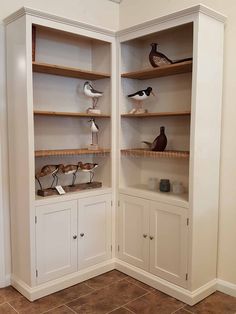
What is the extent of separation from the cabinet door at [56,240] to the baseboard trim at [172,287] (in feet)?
1.87

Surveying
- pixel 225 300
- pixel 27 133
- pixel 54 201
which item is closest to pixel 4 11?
pixel 27 133

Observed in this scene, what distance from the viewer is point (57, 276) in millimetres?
2857

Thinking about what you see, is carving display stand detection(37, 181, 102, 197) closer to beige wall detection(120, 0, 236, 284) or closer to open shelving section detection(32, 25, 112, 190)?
open shelving section detection(32, 25, 112, 190)

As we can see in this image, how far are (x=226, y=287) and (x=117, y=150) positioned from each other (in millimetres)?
1584

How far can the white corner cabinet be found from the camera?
2.60 metres

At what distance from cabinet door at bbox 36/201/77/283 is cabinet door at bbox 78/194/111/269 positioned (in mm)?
78

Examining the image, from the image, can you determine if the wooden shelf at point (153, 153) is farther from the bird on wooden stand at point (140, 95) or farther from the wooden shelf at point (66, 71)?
the wooden shelf at point (66, 71)

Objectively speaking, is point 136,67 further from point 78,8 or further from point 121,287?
point 121,287

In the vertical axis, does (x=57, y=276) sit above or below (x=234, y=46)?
below

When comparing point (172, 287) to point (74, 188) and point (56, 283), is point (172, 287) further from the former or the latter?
point (74, 188)

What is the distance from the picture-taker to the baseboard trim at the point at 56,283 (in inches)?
106

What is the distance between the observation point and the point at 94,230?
3.12 m

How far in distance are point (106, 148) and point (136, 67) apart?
0.90 metres

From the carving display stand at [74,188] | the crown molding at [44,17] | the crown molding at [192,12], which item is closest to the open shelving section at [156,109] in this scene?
the crown molding at [192,12]
